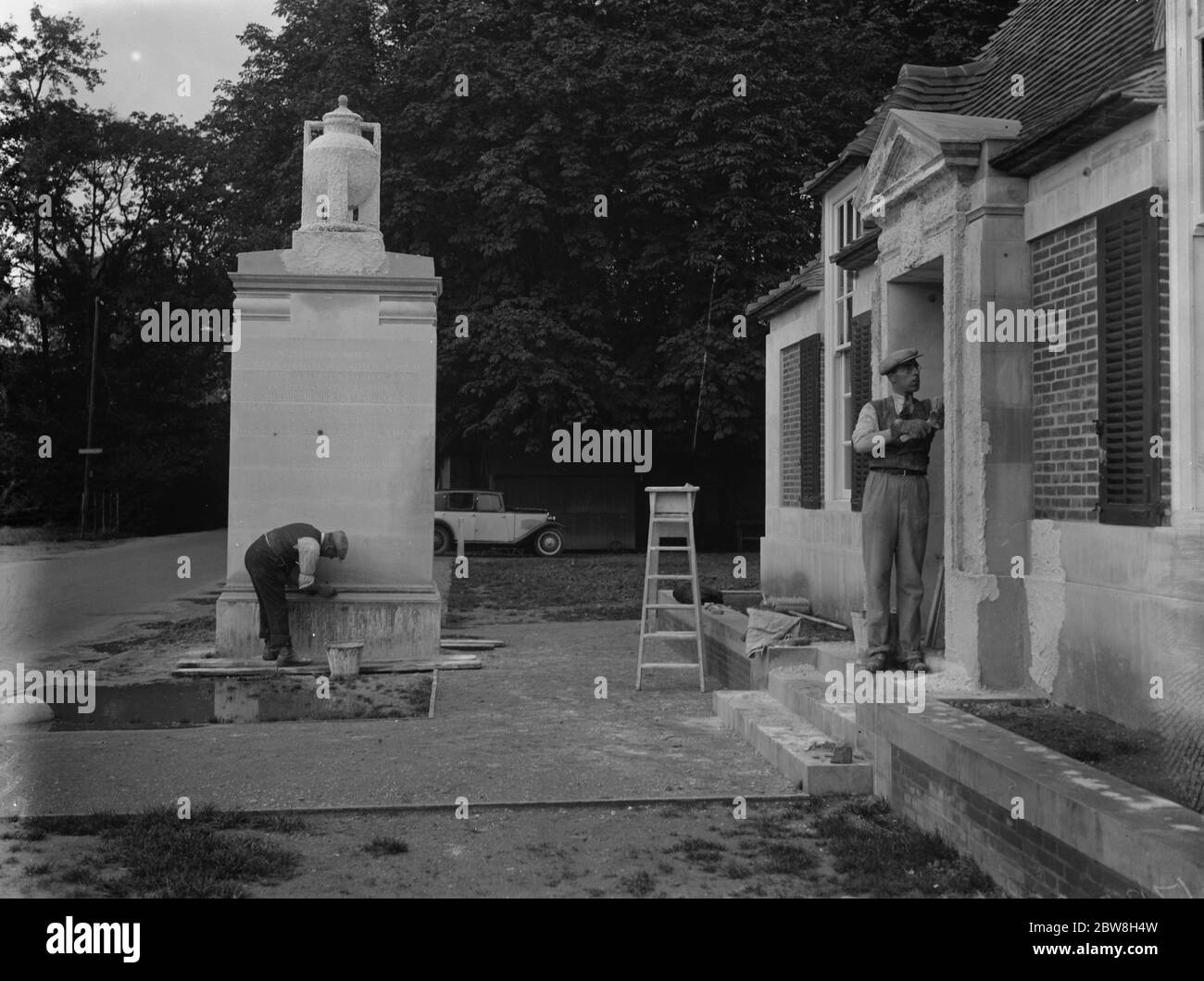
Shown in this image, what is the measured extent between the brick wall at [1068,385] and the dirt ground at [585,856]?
2209mm

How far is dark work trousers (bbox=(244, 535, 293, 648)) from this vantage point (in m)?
11.1

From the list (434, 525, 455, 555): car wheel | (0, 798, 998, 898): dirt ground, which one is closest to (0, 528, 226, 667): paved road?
(434, 525, 455, 555): car wheel

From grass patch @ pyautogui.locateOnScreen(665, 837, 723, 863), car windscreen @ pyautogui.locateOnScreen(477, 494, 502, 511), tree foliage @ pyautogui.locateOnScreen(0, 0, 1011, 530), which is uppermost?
tree foliage @ pyautogui.locateOnScreen(0, 0, 1011, 530)

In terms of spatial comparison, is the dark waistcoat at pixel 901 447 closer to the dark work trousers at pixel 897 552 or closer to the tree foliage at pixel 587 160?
the dark work trousers at pixel 897 552

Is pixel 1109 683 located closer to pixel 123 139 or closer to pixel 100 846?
pixel 100 846

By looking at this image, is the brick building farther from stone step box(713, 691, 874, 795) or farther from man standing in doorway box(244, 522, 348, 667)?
man standing in doorway box(244, 522, 348, 667)

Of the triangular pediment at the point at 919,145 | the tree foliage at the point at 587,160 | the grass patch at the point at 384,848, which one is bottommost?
the grass patch at the point at 384,848

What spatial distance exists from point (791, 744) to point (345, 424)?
632cm

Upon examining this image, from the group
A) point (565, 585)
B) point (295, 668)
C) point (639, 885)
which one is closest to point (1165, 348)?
point (639, 885)

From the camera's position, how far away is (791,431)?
46.0 feet

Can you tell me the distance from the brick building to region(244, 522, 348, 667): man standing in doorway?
5319mm

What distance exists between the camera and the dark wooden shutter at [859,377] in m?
11.1

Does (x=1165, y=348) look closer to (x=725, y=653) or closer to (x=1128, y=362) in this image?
(x=1128, y=362)

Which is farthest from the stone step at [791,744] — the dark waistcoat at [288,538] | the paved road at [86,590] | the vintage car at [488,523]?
the vintage car at [488,523]
